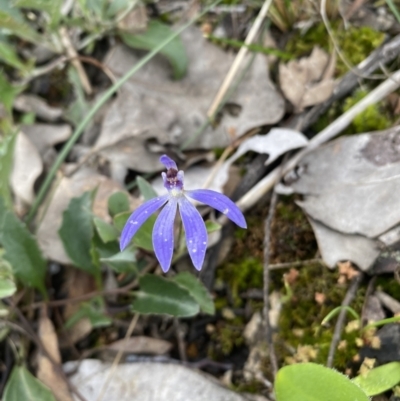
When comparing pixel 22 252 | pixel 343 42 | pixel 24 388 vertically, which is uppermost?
pixel 343 42

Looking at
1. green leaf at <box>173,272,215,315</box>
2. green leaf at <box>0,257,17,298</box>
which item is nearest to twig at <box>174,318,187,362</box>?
green leaf at <box>173,272,215,315</box>

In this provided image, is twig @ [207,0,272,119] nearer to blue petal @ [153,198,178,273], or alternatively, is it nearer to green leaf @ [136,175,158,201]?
green leaf @ [136,175,158,201]

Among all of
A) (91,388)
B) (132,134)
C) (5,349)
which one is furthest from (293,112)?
(5,349)

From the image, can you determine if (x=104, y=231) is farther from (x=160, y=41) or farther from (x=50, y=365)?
(x=160, y=41)

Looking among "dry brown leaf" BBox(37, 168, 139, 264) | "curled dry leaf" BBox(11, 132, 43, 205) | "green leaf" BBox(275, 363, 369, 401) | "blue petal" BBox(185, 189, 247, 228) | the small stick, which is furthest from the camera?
the small stick

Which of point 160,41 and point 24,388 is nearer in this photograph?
point 24,388

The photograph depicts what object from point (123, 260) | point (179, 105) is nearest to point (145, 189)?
point (123, 260)
